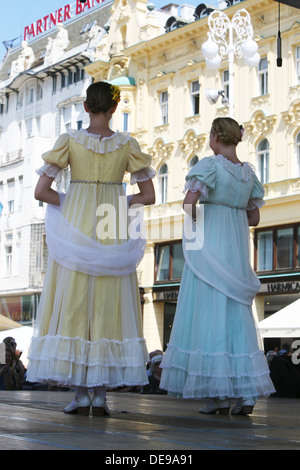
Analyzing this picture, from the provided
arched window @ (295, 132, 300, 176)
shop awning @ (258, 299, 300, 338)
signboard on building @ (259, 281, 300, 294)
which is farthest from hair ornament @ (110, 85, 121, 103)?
arched window @ (295, 132, 300, 176)

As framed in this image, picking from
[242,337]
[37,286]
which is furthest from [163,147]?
[242,337]

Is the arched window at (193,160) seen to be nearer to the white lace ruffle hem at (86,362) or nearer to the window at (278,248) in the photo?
the window at (278,248)

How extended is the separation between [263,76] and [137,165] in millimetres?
26571

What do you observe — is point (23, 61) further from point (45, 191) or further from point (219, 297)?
point (219, 297)

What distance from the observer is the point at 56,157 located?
623 cm

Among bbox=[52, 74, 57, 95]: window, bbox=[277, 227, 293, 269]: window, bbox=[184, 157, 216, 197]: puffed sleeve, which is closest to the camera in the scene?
bbox=[184, 157, 216, 197]: puffed sleeve

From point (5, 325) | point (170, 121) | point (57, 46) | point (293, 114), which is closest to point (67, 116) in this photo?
point (57, 46)

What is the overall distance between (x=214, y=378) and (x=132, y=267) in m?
0.92

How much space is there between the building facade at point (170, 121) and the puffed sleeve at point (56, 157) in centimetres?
2341

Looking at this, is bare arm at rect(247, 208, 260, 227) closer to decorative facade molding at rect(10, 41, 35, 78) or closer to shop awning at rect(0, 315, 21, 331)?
shop awning at rect(0, 315, 21, 331)

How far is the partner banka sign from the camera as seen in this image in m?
51.2

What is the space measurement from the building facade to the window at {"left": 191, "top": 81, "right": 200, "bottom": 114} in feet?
0.13

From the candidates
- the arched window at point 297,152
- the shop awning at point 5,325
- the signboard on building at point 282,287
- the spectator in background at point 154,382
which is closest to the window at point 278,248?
the signboard on building at point 282,287

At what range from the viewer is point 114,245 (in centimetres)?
623
